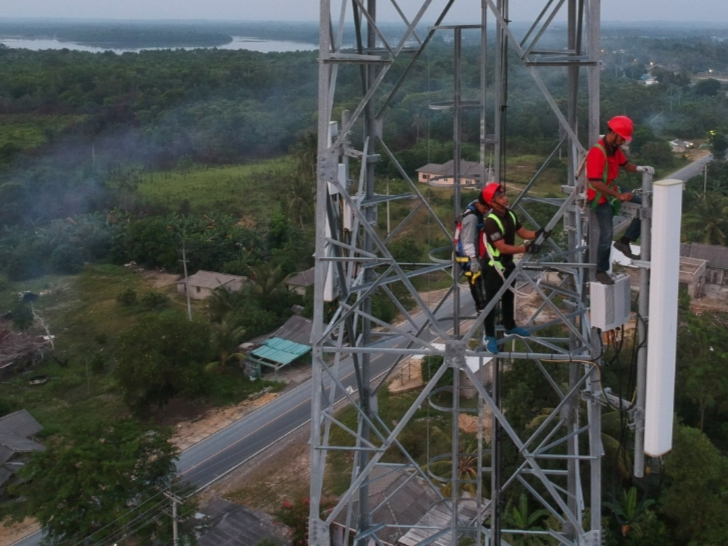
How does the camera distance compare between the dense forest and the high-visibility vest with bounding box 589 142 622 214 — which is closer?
the high-visibility vest with bounding box 589 142 622 214

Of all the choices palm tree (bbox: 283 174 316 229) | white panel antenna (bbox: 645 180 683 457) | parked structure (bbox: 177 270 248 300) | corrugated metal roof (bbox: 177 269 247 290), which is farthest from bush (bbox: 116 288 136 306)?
white panel antenna (bbox: 645 180 683 457)

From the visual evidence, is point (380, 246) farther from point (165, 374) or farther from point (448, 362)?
point (165, 374)

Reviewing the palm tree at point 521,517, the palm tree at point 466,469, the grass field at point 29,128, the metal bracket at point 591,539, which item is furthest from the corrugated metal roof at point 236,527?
the grass field at point 29,128

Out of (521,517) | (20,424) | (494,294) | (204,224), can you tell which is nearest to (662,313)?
(494,294)

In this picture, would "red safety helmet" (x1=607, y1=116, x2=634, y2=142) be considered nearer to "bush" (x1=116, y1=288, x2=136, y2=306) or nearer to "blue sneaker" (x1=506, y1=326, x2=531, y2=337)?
"blue sneaker" (x1=506, y1=326, x2=531, y2=337)

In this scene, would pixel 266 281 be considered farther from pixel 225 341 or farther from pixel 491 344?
pixel 491 344

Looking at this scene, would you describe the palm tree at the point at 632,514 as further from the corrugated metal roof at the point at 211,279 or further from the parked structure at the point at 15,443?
the corrugated metal roof at the point at 211,279

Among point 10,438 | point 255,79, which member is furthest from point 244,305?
point 255,79
